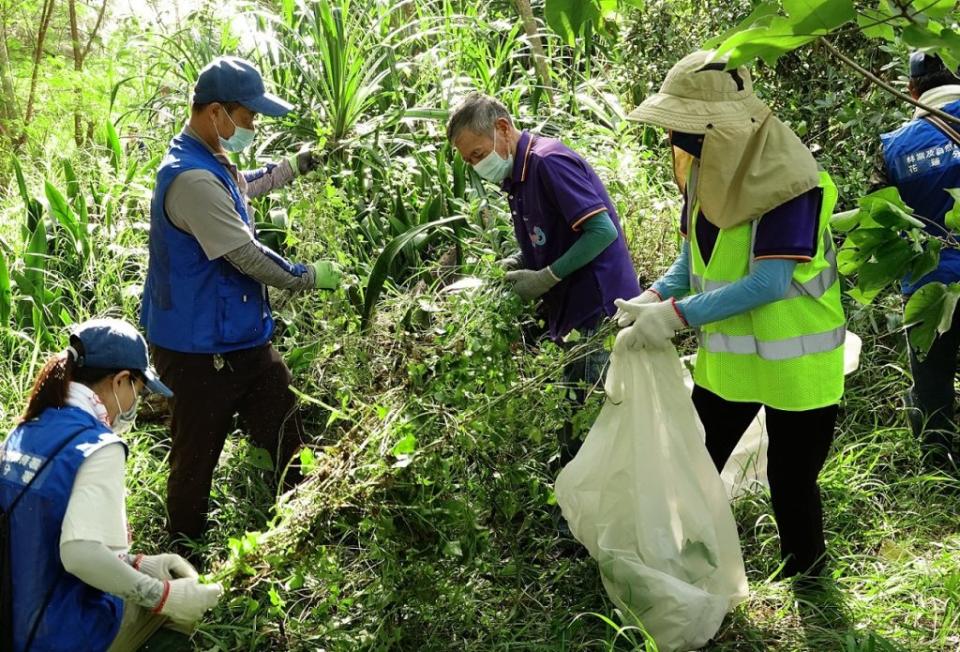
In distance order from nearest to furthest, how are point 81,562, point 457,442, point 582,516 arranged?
point 81,562 → point 457,442 → point 582,516

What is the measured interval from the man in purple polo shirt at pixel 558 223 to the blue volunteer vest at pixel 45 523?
4.38 feet

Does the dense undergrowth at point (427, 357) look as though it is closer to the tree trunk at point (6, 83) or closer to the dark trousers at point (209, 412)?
the dark trousers at point (209, 412)

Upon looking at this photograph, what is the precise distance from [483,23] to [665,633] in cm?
357

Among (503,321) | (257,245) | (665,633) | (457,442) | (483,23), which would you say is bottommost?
(665,633)

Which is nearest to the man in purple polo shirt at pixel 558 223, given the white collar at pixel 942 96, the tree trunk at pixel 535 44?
the white collar at pixel 942 96

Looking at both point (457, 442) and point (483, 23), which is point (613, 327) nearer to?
point (457, 442)

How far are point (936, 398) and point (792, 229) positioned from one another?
1.54m

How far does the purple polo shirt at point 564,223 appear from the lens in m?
3.16

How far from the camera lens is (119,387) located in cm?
269

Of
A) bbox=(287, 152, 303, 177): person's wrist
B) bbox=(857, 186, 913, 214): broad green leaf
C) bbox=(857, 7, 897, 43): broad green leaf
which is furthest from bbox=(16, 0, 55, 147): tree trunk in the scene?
bbox=(857, 7, 897, 43): broad green leaf

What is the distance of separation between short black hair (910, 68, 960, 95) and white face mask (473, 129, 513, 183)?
143cm

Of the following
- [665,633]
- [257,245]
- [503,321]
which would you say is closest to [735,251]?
[503,321]

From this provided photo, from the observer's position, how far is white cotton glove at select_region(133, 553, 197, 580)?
2.75 m

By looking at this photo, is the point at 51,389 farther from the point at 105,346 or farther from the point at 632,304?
the point at 632,304
